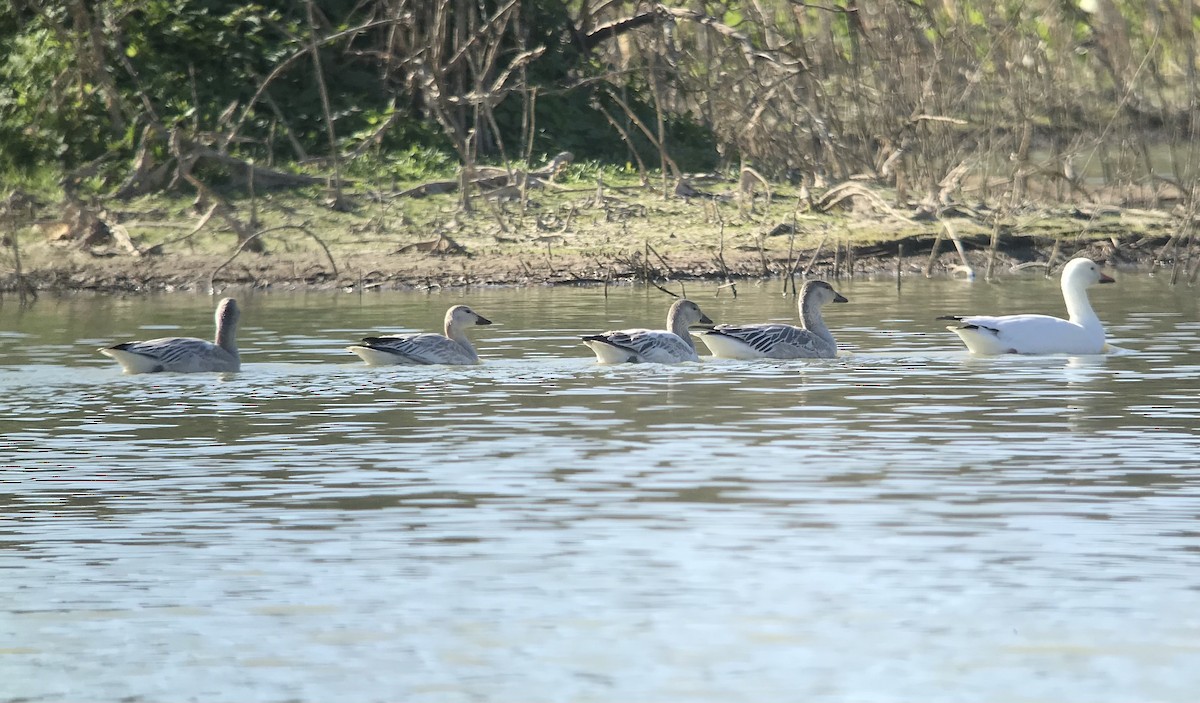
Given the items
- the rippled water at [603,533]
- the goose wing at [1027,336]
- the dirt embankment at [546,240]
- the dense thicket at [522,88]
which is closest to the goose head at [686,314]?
the rippled water at [603,533]

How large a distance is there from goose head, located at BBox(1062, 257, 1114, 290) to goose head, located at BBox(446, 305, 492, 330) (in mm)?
4563

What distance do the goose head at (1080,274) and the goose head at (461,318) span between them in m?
4.56

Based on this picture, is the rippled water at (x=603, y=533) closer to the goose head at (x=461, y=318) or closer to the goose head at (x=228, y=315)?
the goose head at (x=228, y=315)

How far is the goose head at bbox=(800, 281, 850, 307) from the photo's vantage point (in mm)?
15664

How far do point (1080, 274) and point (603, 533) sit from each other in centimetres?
912

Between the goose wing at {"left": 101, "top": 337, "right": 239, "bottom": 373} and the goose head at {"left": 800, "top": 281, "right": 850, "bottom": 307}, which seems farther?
the goose head at {"left": 800, "top": 281, "right": 850, "bottom": 307}

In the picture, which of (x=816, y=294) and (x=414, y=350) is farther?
(x=816, y=294)

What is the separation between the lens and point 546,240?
23266mm

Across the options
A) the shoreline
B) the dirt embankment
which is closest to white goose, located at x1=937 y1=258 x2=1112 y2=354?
the dirt embankment

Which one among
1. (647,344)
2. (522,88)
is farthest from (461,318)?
(522,88)

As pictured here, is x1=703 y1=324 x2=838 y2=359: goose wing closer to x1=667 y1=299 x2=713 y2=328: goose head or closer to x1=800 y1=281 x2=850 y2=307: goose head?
x1=667 y1=299 x2=713 y2=328: goose head

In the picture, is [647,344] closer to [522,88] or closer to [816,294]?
[816,294]

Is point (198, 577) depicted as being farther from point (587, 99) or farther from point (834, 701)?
point (587, 99)

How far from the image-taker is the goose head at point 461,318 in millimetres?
15227
